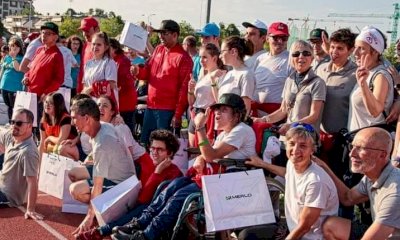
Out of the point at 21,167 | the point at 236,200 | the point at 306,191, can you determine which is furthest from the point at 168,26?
the point at 306,191

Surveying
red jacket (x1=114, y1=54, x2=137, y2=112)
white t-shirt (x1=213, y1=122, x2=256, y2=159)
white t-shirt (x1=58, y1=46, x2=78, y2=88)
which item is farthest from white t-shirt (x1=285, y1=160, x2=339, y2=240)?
white t-shirt (x1=58, y1=46, x2=78, y2=88)

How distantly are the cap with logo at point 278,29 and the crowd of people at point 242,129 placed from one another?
0.02 meters

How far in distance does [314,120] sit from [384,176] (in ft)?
4.45

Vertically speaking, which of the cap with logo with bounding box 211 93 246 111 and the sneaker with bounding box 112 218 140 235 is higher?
the cap with logo with bounding box 211 93 246 111

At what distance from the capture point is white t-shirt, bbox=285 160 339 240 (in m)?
3.77

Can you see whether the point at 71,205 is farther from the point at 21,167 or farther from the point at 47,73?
the point at 47,73

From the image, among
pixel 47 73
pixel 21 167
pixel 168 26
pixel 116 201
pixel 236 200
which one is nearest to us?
pixel 236 200

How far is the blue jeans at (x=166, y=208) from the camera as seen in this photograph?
4.47 meters

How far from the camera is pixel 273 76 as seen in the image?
5934 mm

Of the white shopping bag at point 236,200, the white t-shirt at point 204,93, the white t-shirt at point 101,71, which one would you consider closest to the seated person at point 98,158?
the white t-shirt at point 204,93

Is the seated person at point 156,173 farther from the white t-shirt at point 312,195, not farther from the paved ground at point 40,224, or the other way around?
the white t-shirt at point 312,195

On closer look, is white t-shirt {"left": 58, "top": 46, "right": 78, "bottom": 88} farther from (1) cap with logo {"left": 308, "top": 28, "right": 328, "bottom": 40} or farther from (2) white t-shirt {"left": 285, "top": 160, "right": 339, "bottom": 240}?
(2) white t-shirt {"left": 285, "top": 160, "right": 339, "bottom": 240}

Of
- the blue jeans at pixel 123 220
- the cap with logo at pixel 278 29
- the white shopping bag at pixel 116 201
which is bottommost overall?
the blue jeans at pixel 123 220

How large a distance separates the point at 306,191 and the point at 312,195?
0.19 feet
